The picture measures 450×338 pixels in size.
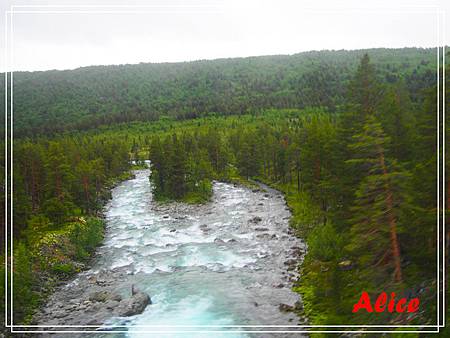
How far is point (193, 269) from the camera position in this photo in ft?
96.4

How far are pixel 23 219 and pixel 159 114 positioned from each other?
5912 inches

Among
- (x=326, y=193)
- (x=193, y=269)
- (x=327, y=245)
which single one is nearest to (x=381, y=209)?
(x=327, y=245)

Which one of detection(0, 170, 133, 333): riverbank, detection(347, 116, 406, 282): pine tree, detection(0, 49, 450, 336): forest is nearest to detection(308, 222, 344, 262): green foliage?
detection(0, 49, 450, 336): forest

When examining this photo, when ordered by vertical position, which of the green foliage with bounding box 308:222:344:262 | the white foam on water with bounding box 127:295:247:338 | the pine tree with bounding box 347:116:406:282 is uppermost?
the pine tree with bounding box 347:116:406:282

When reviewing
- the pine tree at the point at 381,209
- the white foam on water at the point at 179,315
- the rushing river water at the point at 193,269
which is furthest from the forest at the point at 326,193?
the white foam on water at the point at 179,315

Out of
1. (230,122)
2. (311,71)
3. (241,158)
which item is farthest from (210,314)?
(311,71)

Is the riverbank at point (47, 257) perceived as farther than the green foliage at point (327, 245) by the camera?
No

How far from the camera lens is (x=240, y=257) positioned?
3166cm

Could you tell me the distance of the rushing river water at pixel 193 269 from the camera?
21.8m

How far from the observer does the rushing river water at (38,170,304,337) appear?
2183 cm

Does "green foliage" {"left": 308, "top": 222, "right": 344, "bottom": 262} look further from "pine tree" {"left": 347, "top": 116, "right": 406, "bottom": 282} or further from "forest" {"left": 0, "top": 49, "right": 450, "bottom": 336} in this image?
"pine tree" {"left": 347, "top": 116, "right": 406, "bottom": 282}

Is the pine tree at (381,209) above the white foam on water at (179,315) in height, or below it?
above

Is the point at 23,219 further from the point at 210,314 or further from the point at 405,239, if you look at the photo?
the point at 405,239

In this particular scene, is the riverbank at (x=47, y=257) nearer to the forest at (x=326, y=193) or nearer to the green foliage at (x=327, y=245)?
the forest at (x=326, y=193)
